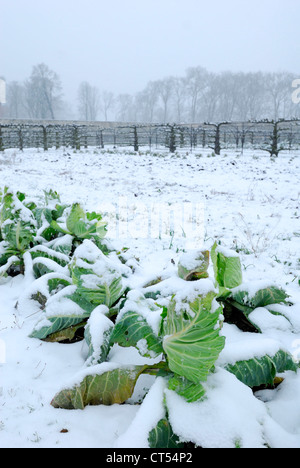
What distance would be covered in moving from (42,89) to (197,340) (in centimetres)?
7169

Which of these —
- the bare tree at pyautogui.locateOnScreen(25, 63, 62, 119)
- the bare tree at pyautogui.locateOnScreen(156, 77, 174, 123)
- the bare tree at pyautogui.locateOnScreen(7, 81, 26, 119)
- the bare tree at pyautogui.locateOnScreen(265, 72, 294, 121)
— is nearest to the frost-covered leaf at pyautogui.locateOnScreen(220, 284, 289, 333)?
the bare tree at pyautogui.locateOnScreen(25, 63, 62, 119)

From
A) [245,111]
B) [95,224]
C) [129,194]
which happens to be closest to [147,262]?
[95,224]

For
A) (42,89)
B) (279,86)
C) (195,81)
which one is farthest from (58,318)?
(195,81)

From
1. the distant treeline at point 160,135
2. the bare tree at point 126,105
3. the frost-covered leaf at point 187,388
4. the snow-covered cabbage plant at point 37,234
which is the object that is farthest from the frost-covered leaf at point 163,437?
the bare tree at point 126,105

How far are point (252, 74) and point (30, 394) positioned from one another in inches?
3263

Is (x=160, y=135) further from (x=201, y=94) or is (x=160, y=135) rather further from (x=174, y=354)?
(x=201, y=94)

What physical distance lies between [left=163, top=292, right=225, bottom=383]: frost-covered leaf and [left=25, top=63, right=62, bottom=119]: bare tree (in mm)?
65196

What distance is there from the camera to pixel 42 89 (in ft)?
207

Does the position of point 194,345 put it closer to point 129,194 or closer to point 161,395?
point 161,395

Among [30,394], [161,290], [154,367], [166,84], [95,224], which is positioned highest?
[166,84]

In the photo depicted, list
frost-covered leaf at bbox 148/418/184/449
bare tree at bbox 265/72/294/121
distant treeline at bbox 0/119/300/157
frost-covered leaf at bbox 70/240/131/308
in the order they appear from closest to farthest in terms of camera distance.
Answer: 1. frost-covered leaf at bbox 148/418/184/449
2. frost-covered leaf at bbox 70/240/131/308
3. distant treeline at bbox 0/119/300/157
4. bare tree at bbox 265/72/294/121

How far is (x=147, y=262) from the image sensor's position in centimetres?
379

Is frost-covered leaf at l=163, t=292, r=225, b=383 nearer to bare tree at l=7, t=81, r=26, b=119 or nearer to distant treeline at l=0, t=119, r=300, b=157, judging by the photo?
distant treeline at l=0, t=119, r=300, b=157

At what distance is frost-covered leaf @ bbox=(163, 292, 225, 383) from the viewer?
1357 millimetres
